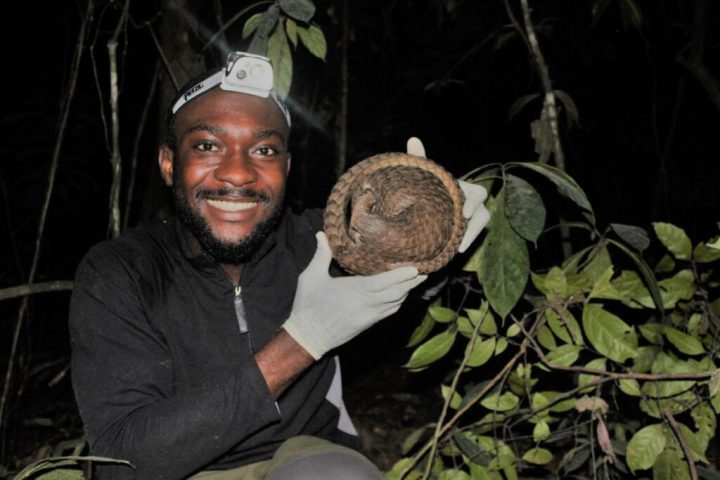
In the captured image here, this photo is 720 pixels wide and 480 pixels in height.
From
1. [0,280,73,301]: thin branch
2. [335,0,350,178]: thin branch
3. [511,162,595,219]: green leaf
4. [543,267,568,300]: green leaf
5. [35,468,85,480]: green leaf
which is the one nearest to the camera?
[35,468,85,480]: green leaf

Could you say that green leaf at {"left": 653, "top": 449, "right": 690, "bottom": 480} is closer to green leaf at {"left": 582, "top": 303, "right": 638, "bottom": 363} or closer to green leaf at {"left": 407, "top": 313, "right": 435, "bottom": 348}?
green leaf at {"left": 582, "top": 303, "right": 638, "bottom": 363}

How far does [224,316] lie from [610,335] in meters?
1.23

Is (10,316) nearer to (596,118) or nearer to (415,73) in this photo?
(415,73)

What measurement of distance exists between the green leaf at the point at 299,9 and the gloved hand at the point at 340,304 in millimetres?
673

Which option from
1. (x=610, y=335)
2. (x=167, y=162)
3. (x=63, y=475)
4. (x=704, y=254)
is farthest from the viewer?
(x=167, y=162)

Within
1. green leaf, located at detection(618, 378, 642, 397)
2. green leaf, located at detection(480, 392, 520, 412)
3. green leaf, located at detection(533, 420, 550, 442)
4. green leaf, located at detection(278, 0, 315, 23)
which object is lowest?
green leaf, located at detection(533, 420, 550, 442)

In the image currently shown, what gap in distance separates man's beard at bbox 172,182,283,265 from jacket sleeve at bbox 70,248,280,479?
1.00 feet

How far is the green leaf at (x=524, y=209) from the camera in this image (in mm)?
1680

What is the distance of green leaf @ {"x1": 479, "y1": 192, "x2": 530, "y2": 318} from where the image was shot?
5.49 ft

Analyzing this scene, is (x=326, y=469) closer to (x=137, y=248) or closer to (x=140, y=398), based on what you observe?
(x=140, y=398)

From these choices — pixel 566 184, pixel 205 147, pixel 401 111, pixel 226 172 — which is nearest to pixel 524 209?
pixel 566 184

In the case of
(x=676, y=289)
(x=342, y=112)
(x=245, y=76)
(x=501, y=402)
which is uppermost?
(x=245, y=76)

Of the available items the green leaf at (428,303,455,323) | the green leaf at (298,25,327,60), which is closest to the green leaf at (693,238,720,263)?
the green leaf at (428,303,455,323)

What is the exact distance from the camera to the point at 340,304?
173 centimetres
